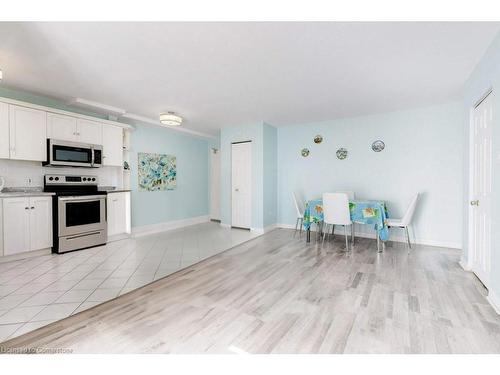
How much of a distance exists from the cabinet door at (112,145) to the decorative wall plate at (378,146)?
4909mm

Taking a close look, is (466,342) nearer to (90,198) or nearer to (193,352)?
(193,352)

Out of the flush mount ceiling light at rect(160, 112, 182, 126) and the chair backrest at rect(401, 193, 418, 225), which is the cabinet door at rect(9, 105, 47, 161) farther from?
the chair backrest at rect(401, 193, 418, 225)

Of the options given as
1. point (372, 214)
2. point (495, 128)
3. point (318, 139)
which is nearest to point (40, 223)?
point (372, 214)

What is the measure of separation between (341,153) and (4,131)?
18.3ft

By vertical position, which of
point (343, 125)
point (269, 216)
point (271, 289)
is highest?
point (343, 125)

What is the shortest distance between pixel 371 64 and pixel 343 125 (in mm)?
2385

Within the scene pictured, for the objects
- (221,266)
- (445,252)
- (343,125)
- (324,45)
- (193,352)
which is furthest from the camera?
(343,125)

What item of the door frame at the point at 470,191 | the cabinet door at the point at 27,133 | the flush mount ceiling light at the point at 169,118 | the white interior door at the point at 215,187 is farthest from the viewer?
the white interior door at the point at 215,187

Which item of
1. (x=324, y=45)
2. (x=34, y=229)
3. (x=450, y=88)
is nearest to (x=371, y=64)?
(x=324, y=45)

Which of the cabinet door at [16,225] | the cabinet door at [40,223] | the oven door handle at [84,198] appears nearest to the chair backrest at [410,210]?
the oven door handle at [84,198]

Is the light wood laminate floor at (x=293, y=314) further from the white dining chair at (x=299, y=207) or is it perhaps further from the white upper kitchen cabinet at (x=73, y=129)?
the white upper kitchen cabinet at (x=73, y=129)

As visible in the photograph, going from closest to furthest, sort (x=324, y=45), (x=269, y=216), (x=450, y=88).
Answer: (x=324, y=45) < (x=450, y=88) < (x=269, y=216)

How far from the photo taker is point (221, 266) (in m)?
3.09

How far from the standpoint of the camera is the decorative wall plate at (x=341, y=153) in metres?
4.95
